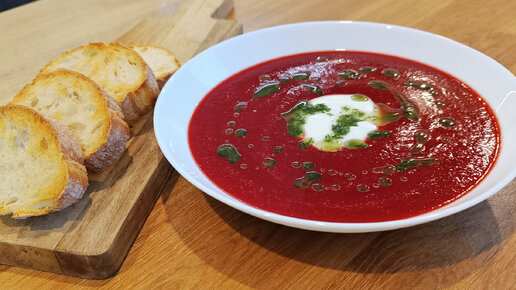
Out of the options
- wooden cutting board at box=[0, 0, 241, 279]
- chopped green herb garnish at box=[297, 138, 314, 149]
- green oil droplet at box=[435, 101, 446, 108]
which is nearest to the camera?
wooden cutting board at box=[0, 0, 241, 279]

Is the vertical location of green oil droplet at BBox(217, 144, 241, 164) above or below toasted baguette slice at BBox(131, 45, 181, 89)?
above

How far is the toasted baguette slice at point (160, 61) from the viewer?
2129 mm

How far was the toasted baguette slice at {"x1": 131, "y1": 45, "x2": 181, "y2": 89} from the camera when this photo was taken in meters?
2.13

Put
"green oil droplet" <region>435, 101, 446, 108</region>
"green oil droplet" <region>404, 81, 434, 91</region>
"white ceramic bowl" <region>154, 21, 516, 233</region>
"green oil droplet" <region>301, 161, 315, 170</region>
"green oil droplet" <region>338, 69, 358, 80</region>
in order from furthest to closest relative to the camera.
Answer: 1. "green oil droplet" <region>338, 69, 358, 80</region>
2. "green oil droplet" <region>404, 81, 434, 91</region>
3. "green oil droplet" <region>435, 101, 446, 108</region>
4. "green oil droplet" <region>301, 161, 315, 170</region>
5. "white ceramic bowl" <region>154, 21, 516, 233</region>

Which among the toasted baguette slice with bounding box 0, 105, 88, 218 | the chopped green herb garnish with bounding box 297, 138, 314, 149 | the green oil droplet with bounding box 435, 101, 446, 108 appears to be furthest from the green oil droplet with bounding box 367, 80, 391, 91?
the toasted baguette slice with bounding box 0, 105, 88, 218

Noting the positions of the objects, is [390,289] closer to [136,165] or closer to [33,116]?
[136,165]

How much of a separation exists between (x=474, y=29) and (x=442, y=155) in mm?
1342

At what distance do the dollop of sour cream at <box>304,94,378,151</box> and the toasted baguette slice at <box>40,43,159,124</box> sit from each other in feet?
2.16

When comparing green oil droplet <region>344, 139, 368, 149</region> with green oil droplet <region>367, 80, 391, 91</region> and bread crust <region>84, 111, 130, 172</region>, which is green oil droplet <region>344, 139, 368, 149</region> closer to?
green oil droplet <region>367, 80, 391, 91</region>

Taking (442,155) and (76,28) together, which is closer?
(442,155)

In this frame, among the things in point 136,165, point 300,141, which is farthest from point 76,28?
point 300,141

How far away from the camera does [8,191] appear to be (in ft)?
4.85

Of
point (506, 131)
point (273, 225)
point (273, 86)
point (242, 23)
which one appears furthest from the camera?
point (242, 23)

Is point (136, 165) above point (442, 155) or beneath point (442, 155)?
beneath
